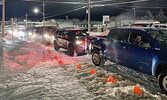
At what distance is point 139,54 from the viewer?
18.4 ft

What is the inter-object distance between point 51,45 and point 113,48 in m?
11.8

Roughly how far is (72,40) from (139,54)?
248 inches

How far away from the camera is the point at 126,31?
6.48m

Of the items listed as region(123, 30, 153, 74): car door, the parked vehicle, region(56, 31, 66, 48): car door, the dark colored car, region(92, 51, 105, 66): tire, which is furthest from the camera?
the parked vehicle

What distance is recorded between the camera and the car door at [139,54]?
5250 millimetres

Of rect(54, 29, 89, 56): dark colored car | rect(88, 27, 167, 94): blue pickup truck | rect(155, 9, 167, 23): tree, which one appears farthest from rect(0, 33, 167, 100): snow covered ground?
rect(155, 9, 167, 23): tree

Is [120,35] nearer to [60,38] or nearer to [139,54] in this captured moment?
[139,54]

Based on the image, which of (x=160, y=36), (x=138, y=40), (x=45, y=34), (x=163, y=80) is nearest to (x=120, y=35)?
(x=138, y=40)

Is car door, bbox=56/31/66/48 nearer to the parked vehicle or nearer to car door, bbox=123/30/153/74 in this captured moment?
the parked vehicle

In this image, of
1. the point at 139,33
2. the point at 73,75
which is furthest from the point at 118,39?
the point at 73,75

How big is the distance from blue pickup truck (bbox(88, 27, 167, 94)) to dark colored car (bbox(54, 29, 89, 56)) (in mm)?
3324

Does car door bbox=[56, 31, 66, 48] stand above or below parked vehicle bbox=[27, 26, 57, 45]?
below

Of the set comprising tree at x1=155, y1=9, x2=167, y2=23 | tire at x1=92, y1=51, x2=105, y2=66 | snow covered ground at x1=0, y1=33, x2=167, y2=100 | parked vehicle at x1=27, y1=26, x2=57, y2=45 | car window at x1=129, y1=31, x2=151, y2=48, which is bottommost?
snow covered ground at x1=0, y1=33, x2=167, y2=100

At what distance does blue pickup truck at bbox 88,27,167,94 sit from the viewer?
4.88 metres
